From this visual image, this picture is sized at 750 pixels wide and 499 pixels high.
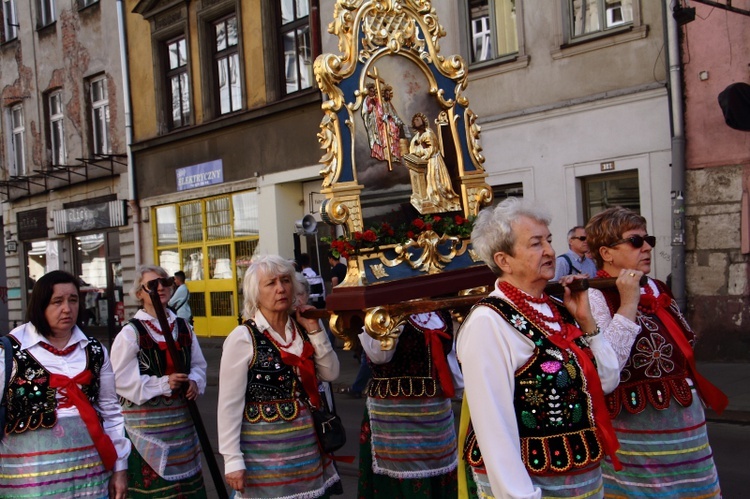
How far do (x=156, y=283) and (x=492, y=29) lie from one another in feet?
34.2

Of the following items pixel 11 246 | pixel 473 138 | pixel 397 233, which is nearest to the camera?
pixel 397 233

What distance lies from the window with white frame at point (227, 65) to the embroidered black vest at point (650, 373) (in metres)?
17.2

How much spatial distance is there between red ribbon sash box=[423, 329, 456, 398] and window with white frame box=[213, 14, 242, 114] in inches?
621

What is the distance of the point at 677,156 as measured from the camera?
12734mm

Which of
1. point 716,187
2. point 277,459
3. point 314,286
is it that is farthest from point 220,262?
point 277,459

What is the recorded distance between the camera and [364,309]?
15.4 feet

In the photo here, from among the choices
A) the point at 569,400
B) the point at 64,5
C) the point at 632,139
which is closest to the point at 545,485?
the point at 569,400

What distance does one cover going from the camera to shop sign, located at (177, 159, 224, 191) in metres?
21.1

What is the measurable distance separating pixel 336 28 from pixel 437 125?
86cm

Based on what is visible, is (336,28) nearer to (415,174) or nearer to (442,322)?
(415,174)

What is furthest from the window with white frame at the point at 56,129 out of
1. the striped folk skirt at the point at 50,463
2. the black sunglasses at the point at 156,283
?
the striped folk skirt at the point at 50,463

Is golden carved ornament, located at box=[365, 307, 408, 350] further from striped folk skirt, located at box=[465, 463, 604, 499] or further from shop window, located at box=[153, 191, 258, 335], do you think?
shop window, located at box=[153, 191, 258, 335]

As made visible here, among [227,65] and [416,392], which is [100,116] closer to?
[227,65]

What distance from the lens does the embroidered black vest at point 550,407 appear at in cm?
333
